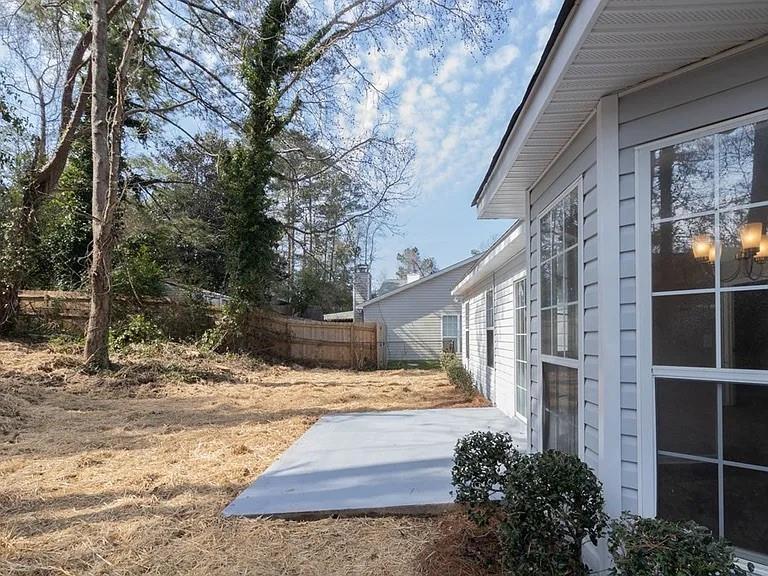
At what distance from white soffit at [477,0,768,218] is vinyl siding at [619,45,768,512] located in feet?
0.25

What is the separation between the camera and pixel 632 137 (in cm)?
221

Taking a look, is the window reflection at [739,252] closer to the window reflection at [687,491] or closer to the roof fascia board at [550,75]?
the window reflection at [687,491]

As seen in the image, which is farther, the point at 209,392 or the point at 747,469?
the point at 209,392

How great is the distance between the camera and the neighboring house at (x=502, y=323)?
19.4ft

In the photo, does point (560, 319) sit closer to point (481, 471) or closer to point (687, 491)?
point (481, 471)

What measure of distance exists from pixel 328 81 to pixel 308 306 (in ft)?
36.5

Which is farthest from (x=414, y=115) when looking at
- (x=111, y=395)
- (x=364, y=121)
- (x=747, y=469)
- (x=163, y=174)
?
(x=747, y=469)

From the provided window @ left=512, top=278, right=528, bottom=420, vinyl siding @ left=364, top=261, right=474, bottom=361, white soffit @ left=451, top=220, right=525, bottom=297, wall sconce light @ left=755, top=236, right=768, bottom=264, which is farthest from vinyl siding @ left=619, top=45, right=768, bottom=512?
vinyl siding @ left=364, top=261, right=474, bottom=361

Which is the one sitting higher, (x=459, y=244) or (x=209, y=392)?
(x=459, y=244)

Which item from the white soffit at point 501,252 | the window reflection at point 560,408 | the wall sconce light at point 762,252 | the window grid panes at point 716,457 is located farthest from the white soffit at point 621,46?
the white soffit at point 501,252

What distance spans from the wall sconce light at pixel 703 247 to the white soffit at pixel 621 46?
740 millimetres

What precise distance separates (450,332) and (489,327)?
10442 millimetres

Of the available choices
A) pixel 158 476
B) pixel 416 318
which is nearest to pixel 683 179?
pixel 158 476

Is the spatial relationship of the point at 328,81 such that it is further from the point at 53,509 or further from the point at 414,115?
the point at 53,509
